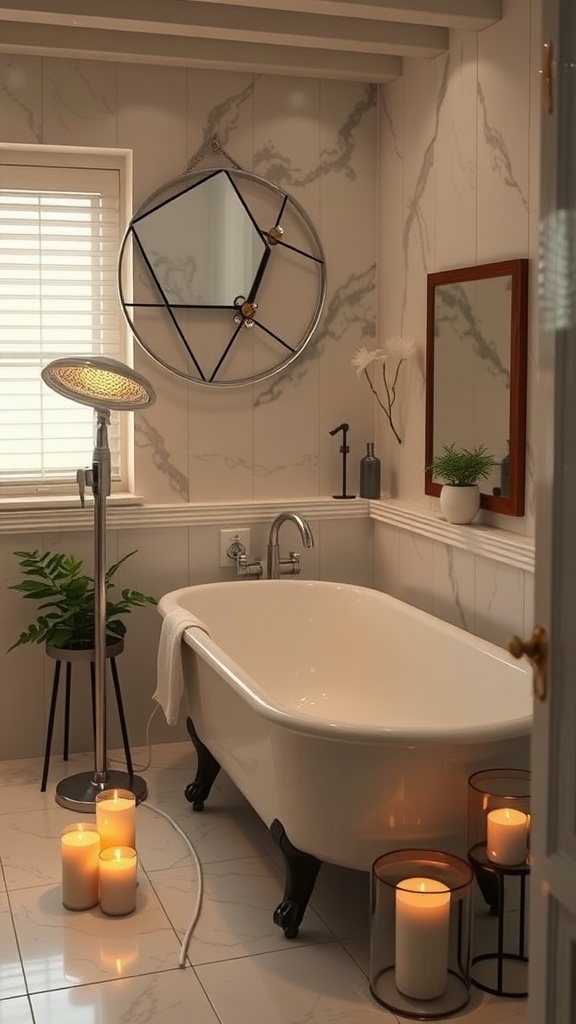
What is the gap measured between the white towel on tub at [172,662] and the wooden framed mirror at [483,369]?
→ 39.3 inches

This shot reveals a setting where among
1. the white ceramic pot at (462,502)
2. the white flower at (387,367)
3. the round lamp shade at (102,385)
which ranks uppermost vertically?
the white flower at (387,367)

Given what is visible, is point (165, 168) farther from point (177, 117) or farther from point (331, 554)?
point (331, 554)

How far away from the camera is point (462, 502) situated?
11.8ft

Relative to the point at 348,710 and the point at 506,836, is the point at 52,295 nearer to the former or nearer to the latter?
the point at 348,710

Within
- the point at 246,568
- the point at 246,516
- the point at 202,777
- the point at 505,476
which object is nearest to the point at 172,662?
the point at 202,777

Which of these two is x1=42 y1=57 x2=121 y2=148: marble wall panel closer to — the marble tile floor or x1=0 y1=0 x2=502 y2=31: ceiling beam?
x1=0 y1=0 x2=502 y2=31: ceiling beam

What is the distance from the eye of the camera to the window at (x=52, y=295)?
4.02 metres

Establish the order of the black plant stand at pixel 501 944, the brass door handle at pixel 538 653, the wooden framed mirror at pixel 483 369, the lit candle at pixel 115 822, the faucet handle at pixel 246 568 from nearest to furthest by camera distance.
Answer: the brass door handle at pixel 538 653
the black plant stand at pixel 501 944
the lit candle at pixel 115 822
the wooden framed mirror at pixel 483 369
the faucet handle at pixel 246 568

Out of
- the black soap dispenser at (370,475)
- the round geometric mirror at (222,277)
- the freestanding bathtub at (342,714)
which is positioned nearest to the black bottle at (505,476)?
the freestanding bathtub at (342,714)

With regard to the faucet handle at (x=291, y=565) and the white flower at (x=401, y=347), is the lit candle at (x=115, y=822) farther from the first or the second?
the white flower at (x=401, y=347)

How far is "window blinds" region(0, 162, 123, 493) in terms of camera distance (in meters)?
4.03

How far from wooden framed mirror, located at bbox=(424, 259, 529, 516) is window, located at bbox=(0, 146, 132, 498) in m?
1.15

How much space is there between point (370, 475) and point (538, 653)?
108 inches

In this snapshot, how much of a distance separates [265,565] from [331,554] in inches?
11.0
